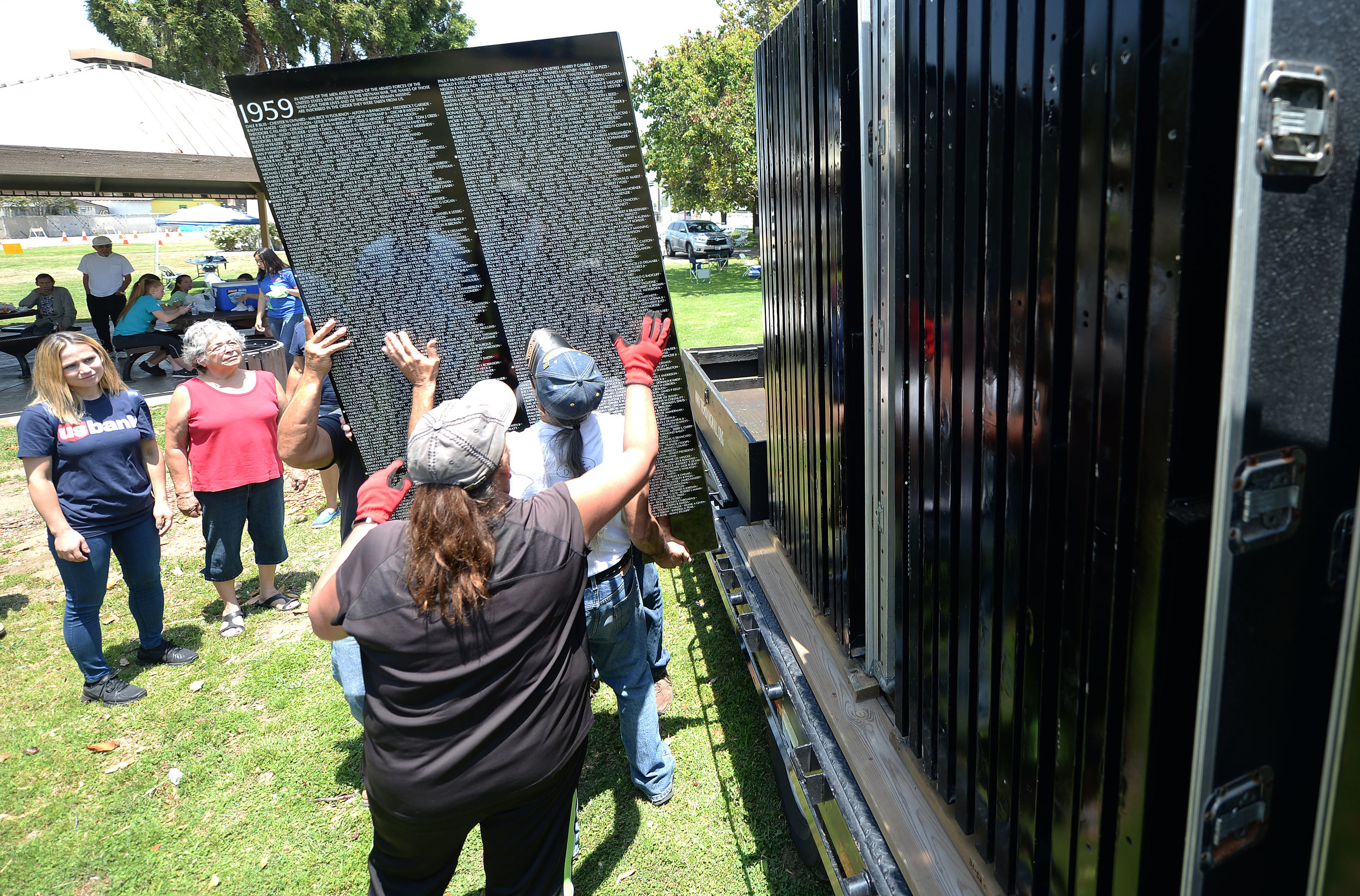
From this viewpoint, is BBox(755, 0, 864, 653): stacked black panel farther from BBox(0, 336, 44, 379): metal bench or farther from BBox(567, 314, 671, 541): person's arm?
BBox(0, 336, 44, 379): metal bench

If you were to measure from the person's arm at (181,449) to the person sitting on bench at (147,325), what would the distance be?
347 inches

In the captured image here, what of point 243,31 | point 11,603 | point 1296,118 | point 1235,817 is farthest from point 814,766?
point 243,31

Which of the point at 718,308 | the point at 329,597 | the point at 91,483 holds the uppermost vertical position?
the point at 329,597

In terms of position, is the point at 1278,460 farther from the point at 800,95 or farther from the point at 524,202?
the point at 524,202

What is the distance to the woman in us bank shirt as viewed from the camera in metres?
4.16

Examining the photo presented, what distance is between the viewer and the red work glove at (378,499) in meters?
2.24

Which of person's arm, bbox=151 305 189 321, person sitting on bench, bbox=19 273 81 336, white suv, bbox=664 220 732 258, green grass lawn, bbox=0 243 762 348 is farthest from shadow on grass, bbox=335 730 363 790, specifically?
white suv, bbox=664 220 732 258

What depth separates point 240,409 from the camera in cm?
475

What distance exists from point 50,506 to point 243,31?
2942cm

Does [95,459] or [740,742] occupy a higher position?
[95,459]

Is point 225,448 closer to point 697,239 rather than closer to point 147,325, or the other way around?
point 147,325

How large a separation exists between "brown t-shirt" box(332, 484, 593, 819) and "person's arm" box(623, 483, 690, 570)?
2.42 ft

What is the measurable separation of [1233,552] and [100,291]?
16652 millimetres

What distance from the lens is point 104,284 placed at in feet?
44.0
